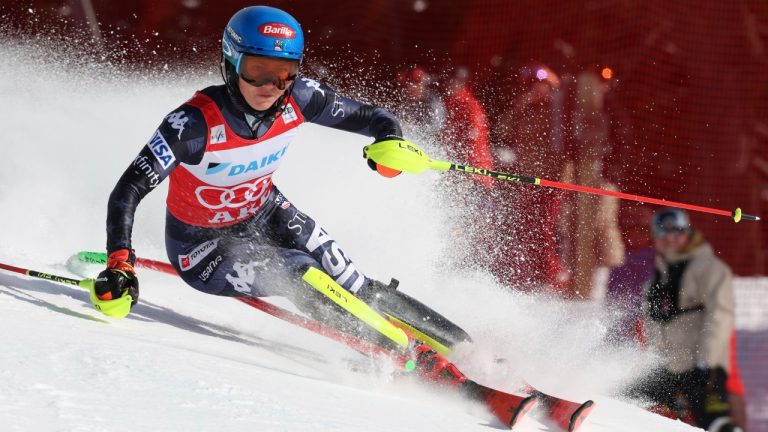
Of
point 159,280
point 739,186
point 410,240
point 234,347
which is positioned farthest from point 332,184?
point 739,186

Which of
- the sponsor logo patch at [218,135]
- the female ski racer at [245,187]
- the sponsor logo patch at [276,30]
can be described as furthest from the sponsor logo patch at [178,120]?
the sponsor logo patch at [276,30]

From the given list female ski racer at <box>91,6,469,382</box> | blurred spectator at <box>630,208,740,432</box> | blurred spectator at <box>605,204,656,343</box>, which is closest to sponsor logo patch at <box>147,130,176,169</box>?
female ski racer at <box>91,6,469,382</box>

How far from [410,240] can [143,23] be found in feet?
10.3

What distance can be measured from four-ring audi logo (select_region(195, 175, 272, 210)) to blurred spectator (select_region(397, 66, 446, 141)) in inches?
109

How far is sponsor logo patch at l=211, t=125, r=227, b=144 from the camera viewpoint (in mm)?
3387

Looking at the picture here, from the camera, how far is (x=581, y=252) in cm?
605

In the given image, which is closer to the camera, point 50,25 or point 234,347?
point 234,347

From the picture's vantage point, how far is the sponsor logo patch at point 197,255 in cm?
366

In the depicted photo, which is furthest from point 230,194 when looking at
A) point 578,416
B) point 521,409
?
point 578,416

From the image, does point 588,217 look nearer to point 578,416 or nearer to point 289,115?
point 289,115

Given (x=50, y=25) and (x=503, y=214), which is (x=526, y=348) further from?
(x=50, y=25)

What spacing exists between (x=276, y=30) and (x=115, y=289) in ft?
3.77

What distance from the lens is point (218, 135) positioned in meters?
3.40

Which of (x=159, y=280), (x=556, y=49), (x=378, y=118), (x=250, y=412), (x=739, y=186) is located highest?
(x=556, y=49)
